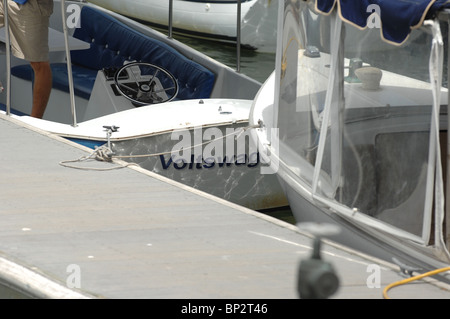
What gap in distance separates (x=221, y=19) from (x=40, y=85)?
819 centimetres

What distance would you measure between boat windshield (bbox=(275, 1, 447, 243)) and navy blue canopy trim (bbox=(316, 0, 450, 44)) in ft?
0.17

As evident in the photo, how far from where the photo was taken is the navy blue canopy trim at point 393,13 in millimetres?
3750

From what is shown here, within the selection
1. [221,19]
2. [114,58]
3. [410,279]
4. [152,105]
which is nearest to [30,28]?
[152,105]

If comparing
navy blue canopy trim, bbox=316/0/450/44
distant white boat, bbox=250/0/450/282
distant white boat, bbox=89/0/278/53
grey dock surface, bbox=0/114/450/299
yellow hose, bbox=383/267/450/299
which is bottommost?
distant white boat, bbox=89/0/278/53

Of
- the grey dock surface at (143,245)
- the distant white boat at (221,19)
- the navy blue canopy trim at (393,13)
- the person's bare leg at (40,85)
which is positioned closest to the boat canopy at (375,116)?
the navy blue canopy trim at (393,13)

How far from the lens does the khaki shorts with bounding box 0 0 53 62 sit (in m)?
6.82

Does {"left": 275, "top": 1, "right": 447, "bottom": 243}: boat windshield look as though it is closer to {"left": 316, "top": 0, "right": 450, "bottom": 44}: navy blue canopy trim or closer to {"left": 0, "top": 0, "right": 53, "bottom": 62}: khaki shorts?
{"left": 316, "top": 0, "right": 450, "bottom": 44}: navy blue canopy trim

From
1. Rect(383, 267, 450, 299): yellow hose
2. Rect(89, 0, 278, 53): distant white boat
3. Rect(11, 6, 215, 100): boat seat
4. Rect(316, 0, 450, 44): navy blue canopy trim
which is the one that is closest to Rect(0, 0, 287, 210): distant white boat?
Rect(11, 6, 215, 100): boat seat

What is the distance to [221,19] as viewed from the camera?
589 inches

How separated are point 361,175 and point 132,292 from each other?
1.40m

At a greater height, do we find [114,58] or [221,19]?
[114,58]

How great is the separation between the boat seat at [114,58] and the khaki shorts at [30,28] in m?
1.14

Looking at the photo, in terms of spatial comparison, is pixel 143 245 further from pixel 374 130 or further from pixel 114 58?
pixel 114 58

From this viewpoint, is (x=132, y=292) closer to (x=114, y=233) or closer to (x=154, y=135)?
(x=114, y=233)
